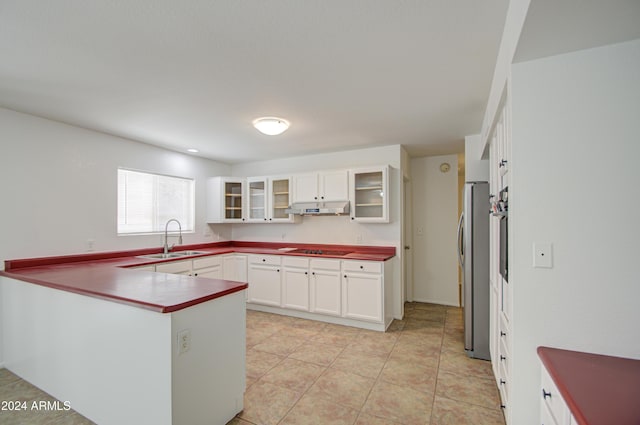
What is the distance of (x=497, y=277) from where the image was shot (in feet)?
7.64

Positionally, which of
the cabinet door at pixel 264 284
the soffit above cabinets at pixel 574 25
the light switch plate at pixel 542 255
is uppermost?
the soffit above cabinets at pixel 574 25

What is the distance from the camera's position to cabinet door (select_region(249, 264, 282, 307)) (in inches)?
168

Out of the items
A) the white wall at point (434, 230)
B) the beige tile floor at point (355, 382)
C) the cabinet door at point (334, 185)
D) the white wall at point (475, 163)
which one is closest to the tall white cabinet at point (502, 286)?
the beige tile floor at point (355, 382)

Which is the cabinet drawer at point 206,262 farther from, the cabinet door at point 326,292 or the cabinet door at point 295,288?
the cabinet door at point 326,292

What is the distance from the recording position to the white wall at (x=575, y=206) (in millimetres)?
1288

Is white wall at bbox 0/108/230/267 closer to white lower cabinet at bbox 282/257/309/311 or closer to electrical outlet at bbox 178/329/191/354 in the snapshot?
white lower cabinet at bbox 282/257/309/311

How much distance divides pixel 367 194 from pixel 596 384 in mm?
3267

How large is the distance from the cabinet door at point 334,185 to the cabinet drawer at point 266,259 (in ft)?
3.70

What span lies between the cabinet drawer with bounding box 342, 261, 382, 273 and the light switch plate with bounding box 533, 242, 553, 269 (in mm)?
2243

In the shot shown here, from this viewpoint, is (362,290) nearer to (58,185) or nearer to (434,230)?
(434,230)

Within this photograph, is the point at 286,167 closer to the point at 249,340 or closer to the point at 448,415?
the point at 249,340

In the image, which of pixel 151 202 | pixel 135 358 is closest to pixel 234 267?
pixel 151 202

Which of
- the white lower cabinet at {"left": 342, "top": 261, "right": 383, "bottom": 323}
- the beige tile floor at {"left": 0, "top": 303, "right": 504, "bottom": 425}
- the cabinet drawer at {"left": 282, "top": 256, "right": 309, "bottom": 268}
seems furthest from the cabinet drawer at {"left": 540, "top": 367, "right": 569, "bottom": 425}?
the cabinet drawer at {"left": 282, "top": 256, "right": 309, "bottom": 268}

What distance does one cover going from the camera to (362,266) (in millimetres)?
3688
